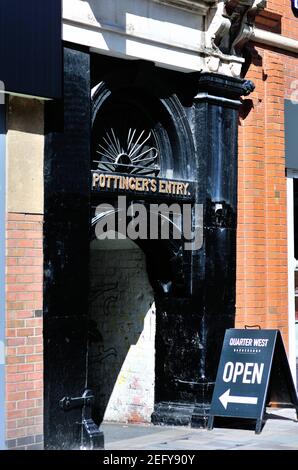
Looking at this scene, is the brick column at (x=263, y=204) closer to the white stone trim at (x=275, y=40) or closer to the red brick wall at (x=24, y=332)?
the white stone trim at (x=275, y=40)

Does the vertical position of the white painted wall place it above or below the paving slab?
above

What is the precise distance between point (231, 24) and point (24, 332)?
14.2 ft

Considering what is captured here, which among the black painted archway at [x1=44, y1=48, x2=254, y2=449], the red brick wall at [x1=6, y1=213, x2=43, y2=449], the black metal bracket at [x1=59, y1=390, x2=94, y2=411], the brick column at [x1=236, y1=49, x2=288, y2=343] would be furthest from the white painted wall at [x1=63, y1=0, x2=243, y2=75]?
the black metal bracket at [x1=59, y1=390, x2=94, y2=411]

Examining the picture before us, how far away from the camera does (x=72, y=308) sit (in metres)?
8.77

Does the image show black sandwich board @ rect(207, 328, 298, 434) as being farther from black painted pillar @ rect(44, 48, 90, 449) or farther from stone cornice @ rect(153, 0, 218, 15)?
stone cornice @ rect(153, 0, 218, 15)

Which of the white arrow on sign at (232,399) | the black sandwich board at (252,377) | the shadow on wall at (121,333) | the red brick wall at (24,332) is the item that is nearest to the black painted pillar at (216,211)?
the black sandwich board at (252,377)

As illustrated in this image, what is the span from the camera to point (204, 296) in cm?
1024

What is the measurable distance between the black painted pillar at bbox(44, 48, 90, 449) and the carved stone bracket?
6.31 ft

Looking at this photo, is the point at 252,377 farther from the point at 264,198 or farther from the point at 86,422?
the point at 264,198

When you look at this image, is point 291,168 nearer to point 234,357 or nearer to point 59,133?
point 234,357

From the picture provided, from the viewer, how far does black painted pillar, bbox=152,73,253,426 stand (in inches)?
402

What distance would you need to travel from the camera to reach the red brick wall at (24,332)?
8227 millimetres

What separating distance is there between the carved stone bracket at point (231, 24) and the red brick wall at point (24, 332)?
10.6ft
